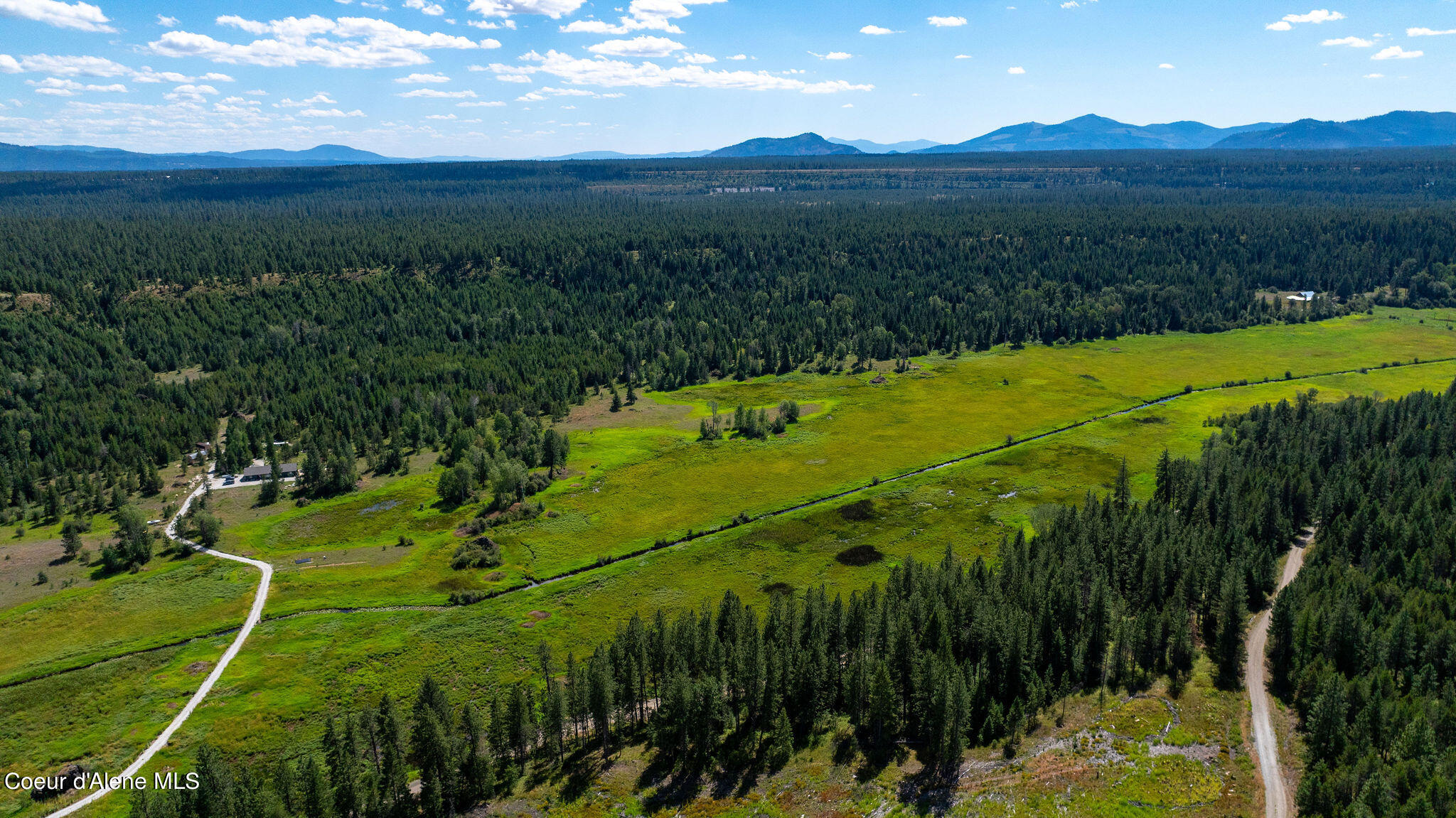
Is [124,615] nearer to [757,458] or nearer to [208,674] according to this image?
[208,674]

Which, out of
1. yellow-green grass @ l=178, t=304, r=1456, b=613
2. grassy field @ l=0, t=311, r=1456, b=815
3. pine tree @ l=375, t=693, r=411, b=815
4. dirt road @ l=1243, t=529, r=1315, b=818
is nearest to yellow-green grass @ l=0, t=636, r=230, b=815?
grassy field @ l=0, t=311, r=1456, b=815

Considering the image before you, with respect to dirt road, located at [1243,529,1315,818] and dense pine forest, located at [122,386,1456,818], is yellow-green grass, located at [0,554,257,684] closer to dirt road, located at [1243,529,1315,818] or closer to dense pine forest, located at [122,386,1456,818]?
dense pine forest, located at [122,386,1456,818]

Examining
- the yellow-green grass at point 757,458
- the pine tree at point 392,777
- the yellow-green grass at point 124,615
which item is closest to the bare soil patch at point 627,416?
the yellow-green grass at point 757,458

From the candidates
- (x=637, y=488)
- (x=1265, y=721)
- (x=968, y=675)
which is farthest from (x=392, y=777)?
(x=637, y=488)

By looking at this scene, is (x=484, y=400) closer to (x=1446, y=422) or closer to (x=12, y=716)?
(x=12, y=716)

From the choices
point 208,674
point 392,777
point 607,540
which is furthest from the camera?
point 607,540

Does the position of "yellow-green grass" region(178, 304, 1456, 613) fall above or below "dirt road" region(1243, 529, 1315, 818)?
above

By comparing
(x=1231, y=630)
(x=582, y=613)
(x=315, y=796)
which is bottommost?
(x=582, y=613)
